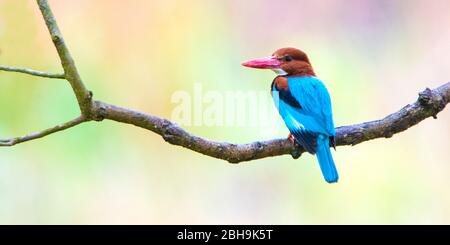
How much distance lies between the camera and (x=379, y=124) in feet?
5.72

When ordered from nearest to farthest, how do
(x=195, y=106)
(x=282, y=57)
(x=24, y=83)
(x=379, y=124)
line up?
(x=379, y=124)
(x=282, y=57)
(x=195, y=106)
(x=24, y=83)

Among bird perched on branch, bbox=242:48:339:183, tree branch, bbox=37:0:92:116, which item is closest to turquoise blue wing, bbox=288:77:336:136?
bird perched on branch, bbox=242:48:339:183

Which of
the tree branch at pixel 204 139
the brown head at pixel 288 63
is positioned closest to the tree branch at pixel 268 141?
the tree branch at pixel 204 139

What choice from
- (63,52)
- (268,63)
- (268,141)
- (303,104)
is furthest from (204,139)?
(268,63)

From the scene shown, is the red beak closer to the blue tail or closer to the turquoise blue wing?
the turquoise blue wing

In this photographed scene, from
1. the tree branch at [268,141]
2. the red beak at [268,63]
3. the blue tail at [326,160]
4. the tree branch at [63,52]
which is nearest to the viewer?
the tree branch at [63,52]

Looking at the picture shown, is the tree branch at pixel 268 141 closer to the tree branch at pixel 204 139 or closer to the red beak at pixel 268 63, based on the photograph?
the tree branch at pixel 204 139

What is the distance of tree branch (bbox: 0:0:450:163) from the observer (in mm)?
1413

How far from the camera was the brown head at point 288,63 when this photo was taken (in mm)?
2270

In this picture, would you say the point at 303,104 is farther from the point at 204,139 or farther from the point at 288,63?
the point at 204,139
